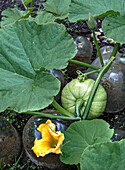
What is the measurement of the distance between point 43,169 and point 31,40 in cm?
86

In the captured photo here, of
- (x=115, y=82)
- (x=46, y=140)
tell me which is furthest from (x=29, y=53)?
(x=115, y=82)

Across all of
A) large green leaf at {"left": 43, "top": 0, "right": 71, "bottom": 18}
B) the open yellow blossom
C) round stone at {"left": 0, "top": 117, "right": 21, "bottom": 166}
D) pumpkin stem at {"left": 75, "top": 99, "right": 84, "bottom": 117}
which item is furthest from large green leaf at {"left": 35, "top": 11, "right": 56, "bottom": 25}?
the open yellow blossom

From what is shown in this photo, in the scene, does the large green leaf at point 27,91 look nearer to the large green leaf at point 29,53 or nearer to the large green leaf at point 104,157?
the large green leaf at point 29,53

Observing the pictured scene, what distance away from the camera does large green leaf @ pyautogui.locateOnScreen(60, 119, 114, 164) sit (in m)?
1.04

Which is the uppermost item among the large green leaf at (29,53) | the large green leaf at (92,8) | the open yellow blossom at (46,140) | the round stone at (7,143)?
the large green leaf at (92,8)

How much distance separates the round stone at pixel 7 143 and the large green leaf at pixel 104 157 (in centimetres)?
83

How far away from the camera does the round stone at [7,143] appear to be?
1407 mm

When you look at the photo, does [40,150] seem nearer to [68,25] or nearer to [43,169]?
[43,169]

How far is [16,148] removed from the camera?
1.54m

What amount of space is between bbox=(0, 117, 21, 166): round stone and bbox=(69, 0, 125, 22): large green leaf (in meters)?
0.76

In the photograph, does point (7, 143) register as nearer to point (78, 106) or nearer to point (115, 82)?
point (78, 106)

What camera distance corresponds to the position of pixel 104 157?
697 millimetres

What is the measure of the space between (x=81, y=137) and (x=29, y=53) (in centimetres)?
48

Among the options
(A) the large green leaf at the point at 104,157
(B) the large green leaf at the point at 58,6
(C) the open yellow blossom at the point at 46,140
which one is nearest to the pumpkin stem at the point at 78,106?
(C) the open yellow blossom at the point at 46,140
